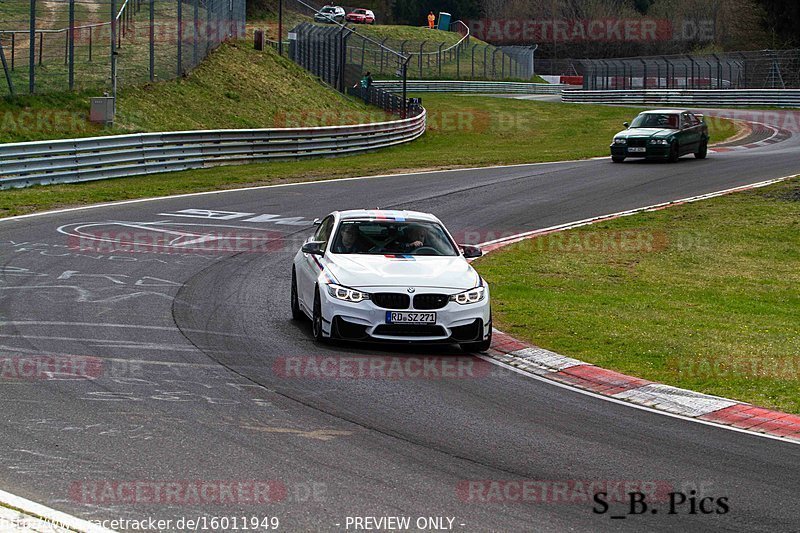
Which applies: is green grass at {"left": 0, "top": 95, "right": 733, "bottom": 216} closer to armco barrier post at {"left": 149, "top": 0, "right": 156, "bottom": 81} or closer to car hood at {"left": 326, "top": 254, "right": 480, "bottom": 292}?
armco barrier post at {"left": 149, "top": 0, "right": 156, "bottom": 81}

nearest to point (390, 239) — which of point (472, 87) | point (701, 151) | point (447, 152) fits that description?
point (701, 151)

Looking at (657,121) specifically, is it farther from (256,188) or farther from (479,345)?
(479,345)

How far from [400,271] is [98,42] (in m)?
27.1

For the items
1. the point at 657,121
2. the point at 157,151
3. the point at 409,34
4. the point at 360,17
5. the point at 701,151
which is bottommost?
the point at 157,151

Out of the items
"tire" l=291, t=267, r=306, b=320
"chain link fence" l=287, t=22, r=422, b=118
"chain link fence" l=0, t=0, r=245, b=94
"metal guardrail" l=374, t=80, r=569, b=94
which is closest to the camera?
"tire" l=291, t=267, r=306, b=320

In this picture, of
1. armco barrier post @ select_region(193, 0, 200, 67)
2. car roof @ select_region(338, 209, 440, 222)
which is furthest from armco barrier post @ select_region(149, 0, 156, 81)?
car roof @ select_region(338, 209, 440, 222)

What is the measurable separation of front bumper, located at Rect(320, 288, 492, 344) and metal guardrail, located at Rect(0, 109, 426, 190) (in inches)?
603

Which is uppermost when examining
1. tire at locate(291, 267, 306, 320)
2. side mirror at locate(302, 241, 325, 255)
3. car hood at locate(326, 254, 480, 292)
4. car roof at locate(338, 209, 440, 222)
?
car roof at locate(338, 209, 440, 222)

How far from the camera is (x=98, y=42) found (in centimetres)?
3656

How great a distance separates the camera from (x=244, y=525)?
6480 mm

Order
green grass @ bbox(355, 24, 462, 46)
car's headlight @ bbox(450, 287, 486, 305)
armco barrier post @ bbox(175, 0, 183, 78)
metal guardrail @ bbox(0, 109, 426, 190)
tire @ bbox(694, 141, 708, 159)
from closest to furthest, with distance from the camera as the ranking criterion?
1. car's headlight @ bbox(450, 287, 486, 305)
2. metal guardrail @ bbox(0, 109, 426, 190)
3. tire @ bbox(694, 141, 708, 159)
4. armco barrier post @ bbox(175, 0, 183, 78)
5. green grass @ bbox(355, 24, 462, 46)

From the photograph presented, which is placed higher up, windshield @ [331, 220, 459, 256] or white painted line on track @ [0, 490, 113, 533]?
windshield @ [331, 220, 459, 256]

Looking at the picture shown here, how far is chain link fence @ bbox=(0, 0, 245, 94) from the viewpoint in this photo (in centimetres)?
3250

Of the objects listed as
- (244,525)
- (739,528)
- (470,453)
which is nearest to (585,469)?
(470,453)
